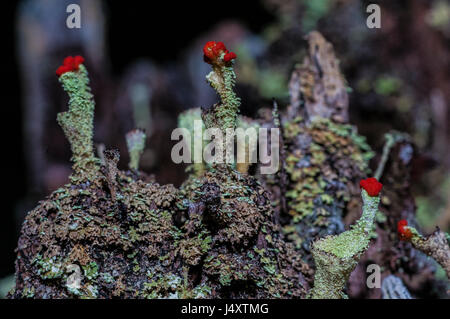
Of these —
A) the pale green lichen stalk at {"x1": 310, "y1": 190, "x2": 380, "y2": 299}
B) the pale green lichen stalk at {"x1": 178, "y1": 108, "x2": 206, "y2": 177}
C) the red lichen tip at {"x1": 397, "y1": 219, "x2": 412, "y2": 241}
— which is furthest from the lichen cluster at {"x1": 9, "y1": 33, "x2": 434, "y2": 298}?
the red lichen tip at {"x1": 397, "y1": 219, "x2": 412, "y2": 241}

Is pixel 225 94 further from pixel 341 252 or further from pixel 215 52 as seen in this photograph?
pixel 341 252

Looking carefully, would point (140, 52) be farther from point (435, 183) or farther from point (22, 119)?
point (435, 183)

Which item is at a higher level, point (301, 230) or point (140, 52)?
point (140, 52)

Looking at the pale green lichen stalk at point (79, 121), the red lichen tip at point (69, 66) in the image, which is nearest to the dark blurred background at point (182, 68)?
the pale green lichen stalk at point (79, 121)

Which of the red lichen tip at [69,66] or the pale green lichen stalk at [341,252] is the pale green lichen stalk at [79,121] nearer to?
the red lichen tip at [69,66]

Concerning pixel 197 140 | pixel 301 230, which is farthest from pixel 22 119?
pixel 301 230

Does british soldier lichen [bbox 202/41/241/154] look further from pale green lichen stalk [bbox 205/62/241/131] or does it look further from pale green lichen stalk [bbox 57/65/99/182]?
pale green lichen stalk [bbox 57/65/99/182]
